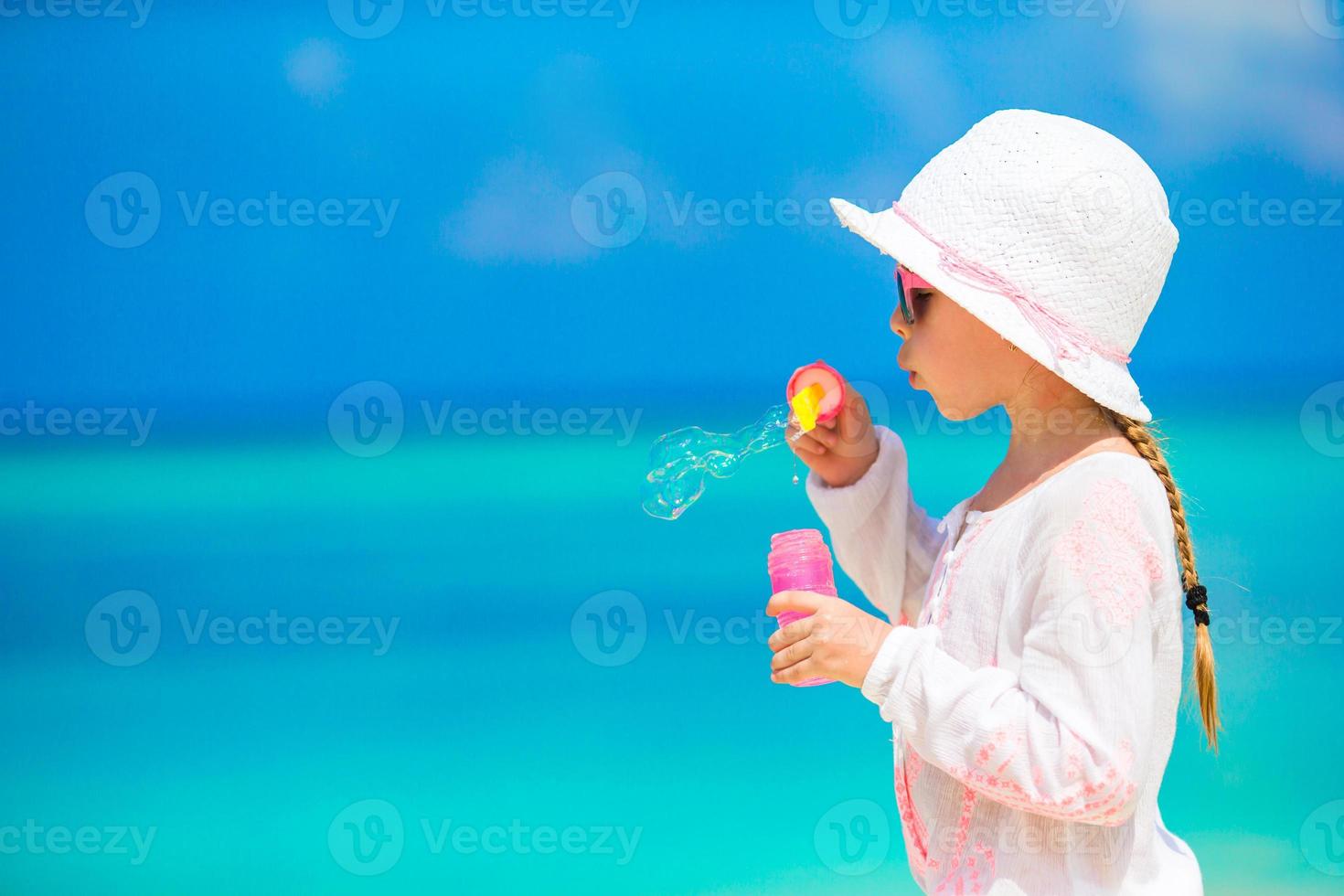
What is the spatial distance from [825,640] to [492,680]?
143cm

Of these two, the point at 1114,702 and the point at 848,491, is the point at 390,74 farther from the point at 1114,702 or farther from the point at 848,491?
the point at 1114,702

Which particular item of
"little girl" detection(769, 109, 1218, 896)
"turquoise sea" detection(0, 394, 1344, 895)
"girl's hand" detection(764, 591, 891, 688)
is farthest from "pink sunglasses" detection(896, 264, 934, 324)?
"turquoise sea" detection(0, 394, 1344, 895)

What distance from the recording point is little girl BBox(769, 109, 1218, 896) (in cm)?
84

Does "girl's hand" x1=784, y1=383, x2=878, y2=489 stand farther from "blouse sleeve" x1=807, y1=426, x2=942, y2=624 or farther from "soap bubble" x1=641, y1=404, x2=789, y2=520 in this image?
"soap bubble" x1=641, y1=404, x2=789, y2=520

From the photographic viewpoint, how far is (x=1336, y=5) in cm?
222

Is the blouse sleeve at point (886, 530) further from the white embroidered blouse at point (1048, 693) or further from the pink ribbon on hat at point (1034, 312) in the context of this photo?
the pink ribbon on hat at point (1034, 312)

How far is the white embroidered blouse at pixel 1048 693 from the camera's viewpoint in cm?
84

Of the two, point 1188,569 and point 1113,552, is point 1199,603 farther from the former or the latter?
point 1113,552

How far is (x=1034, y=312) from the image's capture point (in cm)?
92

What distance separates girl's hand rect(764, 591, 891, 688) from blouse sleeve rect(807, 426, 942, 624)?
161 millimetres

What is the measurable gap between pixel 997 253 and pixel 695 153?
54.1 inches

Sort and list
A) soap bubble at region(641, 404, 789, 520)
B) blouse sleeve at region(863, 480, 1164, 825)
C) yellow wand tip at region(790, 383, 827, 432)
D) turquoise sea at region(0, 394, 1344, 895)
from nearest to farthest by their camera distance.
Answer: blouse sleeve at region(863, 480, 1164, 825)
yellow wand tip at region(790, 383, 827, 432)
soap bubble at region(641, 404, 789, 520)
turquoise sea at region(0, 394, 1344, 895)

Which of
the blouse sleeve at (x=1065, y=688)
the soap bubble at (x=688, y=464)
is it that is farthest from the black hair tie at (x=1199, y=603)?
the soap bubble at (x=688, y=464)

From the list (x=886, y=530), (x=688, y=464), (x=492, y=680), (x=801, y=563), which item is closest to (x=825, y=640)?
(x=801, y=563)
